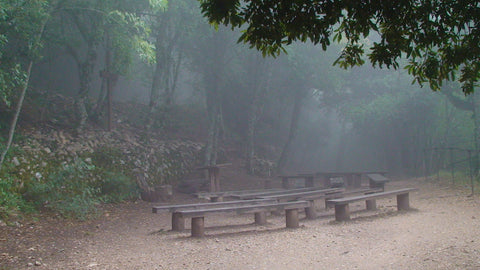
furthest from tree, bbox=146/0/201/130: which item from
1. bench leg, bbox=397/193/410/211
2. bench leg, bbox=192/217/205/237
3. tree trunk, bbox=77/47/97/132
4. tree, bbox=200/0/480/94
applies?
tree, bbox=200/0/480/94

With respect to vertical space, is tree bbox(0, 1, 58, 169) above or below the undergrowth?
above

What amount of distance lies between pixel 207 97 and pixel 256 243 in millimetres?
12458

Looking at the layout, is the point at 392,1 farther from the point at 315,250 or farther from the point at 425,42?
the point at 315,250

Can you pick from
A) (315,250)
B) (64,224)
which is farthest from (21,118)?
(315,250)

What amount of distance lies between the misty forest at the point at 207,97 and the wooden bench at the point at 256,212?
2.73 meters

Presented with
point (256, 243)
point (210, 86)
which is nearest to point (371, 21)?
point (256, 243)

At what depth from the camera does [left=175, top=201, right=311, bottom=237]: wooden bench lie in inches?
239

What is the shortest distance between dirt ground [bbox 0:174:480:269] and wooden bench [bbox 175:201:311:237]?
15cm

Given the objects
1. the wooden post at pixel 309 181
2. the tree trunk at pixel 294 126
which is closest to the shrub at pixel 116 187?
the wooden post at pixel 309 181

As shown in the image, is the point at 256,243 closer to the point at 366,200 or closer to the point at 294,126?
the point at 366,200

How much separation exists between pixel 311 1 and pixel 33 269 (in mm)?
4197

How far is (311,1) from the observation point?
3020mm

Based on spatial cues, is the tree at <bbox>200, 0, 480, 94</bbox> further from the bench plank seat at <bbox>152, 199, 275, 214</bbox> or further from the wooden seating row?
the bench plank seat at <bbox>152, 199, 275, 214</bbox>

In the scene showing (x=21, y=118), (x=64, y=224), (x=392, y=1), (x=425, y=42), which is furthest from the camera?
(x=21, y=118)
